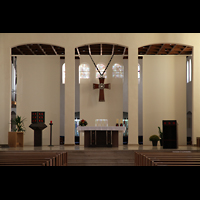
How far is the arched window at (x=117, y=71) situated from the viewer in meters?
17.0

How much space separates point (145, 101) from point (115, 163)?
6.75 meters

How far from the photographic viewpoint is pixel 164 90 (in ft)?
55.5

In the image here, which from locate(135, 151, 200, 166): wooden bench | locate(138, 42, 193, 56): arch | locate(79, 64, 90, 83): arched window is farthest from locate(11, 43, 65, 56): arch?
locate(135, 151, 200, 166): wooden bench

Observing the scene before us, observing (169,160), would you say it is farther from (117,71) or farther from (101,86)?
(117,71)

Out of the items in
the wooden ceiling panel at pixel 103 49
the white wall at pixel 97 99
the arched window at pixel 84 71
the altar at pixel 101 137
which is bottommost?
the altar at pixel 101 137

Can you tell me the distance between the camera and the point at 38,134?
44.5ft

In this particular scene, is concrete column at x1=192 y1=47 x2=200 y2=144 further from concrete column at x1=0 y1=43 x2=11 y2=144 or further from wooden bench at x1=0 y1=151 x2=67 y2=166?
wooden bench at x1=0 y1=151 x2=67 y2=166

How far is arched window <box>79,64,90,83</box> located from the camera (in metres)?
17.0

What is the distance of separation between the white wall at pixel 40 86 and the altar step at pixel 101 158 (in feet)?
18.8

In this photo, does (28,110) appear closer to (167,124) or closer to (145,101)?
(145,101)

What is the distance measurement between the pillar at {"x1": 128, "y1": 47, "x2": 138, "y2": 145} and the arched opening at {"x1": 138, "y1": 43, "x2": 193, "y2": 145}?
6.52 ft

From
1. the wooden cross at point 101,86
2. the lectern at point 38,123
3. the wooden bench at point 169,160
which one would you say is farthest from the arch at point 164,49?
the wooden bench at point 169,160

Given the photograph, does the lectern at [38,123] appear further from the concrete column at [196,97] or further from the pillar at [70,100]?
the concrete column at [196,97]
